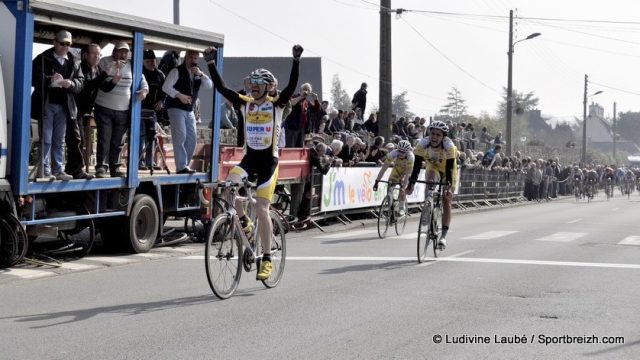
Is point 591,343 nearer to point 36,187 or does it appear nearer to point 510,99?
point 36,187

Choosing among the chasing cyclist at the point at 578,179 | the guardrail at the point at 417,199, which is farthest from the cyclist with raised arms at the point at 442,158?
the chasing cyclist at the point at 578,179

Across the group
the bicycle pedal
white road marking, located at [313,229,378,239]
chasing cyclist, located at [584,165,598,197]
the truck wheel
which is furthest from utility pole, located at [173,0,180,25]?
chasing cyclist, located at [584,165,598,197]

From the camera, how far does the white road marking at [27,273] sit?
1090 centimetres

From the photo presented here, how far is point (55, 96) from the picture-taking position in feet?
38.2

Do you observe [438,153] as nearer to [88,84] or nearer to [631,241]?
[88,84]

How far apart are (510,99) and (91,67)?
36.8 metres

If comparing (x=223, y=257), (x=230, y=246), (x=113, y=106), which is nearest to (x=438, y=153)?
(x=113, y=106)

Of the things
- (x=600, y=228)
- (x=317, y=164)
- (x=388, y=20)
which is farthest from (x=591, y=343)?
(x=388, y=20)

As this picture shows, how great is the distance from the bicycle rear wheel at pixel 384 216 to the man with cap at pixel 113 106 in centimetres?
593

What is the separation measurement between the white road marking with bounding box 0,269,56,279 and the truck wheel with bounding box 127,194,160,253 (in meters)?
2.11

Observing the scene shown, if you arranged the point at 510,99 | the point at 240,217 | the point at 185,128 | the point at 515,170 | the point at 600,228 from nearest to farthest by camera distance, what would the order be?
the point at 240,217 < the point at 185,128 < the point at 600,228 < the point at 515,170 < the point at 510,99

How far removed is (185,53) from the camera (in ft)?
48.1

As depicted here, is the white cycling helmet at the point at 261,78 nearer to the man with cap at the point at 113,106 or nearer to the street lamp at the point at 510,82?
the man with cap at the point at 113,106

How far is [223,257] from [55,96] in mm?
3916
